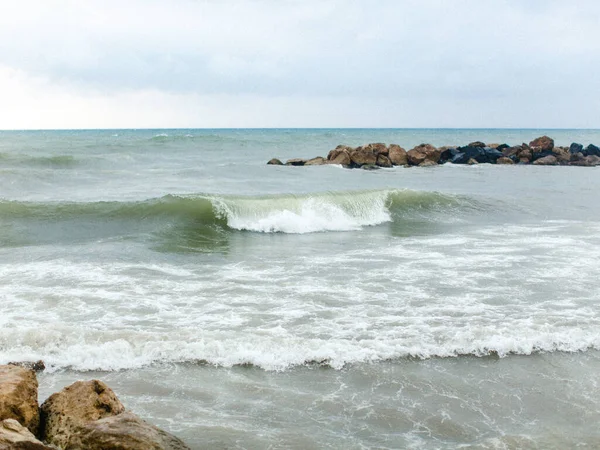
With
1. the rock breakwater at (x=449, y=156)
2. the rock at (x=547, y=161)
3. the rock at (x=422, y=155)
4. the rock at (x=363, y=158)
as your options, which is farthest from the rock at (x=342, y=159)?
the rock at (x=547, y=161)

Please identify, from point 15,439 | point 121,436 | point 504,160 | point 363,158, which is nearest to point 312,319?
point 121,436

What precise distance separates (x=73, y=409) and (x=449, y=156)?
1645 inches

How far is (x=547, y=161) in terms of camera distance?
4453 cm

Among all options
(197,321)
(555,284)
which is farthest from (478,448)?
(555,284)

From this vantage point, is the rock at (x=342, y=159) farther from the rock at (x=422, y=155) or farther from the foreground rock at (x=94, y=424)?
the foreground rock at (x=94, y=424)

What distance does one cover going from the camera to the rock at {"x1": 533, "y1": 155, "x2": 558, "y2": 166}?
4444cm

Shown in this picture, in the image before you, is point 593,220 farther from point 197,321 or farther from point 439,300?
point 197,321

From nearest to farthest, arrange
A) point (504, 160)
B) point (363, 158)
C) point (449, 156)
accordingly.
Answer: point (363, 158), point (449, 156), point (504, 160)

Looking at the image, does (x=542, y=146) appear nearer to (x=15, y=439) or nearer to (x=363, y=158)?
(x=363, y=158)

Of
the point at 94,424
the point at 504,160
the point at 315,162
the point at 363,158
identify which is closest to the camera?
the point at 94,424

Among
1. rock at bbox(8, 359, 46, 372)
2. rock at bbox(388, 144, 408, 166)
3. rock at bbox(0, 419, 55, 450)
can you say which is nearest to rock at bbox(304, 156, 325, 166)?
rock at bbox(388, 144, 408, 166)

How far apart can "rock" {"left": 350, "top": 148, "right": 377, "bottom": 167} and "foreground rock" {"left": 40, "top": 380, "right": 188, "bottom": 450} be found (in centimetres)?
3531

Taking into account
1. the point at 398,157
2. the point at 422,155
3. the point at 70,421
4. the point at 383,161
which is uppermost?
the point at 422,155

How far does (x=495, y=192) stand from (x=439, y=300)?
18.5 m
